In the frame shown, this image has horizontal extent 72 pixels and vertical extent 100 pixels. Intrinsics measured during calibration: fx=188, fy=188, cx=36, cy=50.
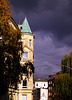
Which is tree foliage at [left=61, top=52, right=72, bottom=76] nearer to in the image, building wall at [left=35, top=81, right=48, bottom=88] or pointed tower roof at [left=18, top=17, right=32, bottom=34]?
pointed tower roof at [left=18, top=17, right=32, bottom=34]

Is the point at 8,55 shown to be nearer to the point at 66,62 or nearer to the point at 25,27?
the point at 66,62

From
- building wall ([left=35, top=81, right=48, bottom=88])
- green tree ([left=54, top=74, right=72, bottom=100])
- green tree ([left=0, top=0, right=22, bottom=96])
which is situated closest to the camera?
green tree ([left=0, top=0, right=22, bottom=96])

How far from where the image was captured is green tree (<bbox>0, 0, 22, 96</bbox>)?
44.0 feet

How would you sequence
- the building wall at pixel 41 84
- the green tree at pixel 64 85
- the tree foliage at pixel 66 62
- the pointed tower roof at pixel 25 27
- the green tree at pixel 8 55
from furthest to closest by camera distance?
1. the building wall at pixel 41 84
2. the pointed tower roof at pixel 25 27
3. the tree foliage at pixel 66 62
4. the green tree at pixel 64 85
5. the green tree at pixel 8 55

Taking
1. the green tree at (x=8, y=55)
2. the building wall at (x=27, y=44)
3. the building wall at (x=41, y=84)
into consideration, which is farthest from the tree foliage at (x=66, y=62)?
the building wall at (x=41, y=84)

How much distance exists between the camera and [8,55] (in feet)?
45.8

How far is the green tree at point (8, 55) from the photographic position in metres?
13.4

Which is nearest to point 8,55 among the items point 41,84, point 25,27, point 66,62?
point 66,62

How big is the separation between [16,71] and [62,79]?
24.8 metres

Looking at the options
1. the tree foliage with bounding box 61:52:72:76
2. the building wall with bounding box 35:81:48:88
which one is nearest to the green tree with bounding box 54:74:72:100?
the tree foliage with bounding box 61:52:72:76

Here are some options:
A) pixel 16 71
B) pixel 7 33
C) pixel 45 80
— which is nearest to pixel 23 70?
pixel 16 71

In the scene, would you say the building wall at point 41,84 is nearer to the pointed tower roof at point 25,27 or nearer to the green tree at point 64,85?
the green tree at point 64,85

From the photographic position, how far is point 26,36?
124 feet

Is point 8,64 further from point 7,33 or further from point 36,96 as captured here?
point 36,96
